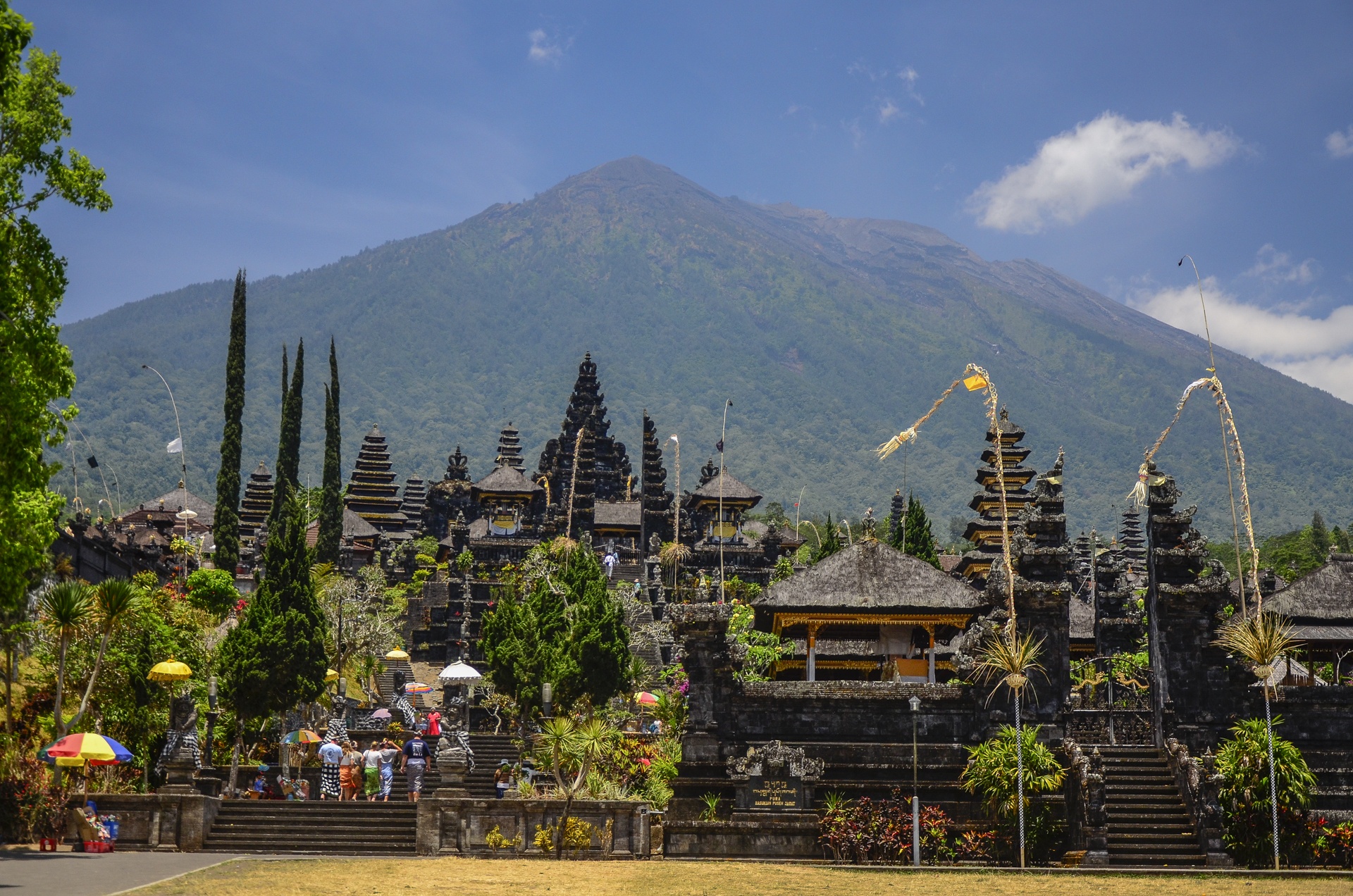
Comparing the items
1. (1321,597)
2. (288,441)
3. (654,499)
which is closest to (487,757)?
(1321,597)

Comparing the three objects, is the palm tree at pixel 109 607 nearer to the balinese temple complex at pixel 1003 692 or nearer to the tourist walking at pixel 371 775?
the tourist walking at pixel 371 775

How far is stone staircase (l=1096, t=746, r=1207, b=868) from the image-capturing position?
87.9 feet

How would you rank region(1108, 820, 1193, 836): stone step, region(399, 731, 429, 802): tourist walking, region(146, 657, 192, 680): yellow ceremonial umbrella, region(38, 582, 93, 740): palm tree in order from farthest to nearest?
region(146, 657, 192, 680): yellow ceremonial umbrella
region(399, 731, 429, 802): tourist walking
region(38, 582, 93, 740): palm tree
region(1108, 820, 1193, 836): stone step

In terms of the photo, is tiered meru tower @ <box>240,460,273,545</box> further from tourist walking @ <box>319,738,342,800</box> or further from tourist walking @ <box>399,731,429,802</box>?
tourist walking @ <box>399,731,429,802</box>

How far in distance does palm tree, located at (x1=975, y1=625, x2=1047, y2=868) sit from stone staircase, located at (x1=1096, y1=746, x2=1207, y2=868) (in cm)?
186

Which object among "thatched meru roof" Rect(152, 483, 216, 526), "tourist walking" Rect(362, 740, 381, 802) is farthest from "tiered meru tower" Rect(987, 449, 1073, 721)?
"thatched meru roof" Rect(152, 483, 216, 526)

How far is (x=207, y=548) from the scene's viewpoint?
80.4m

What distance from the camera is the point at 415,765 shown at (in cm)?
3144

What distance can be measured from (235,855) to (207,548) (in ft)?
190

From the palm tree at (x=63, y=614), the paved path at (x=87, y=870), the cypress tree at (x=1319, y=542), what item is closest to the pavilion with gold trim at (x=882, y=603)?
the paved path at (x=87, y=870)

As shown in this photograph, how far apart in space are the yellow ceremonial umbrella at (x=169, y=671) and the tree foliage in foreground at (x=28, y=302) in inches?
308

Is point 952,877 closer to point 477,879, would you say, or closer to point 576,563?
point 477,879

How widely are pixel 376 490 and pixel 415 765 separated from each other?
256ft

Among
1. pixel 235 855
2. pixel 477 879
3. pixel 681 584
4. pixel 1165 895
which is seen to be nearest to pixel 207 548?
pixel 681 584
